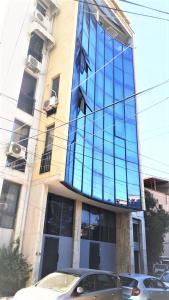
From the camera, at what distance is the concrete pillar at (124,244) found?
18625 millimetres

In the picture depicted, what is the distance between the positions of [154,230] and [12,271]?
13272 mm

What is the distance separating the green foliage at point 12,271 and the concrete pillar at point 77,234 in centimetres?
336

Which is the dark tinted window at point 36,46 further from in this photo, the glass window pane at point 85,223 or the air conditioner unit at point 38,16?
the glass window pane at point 85,223

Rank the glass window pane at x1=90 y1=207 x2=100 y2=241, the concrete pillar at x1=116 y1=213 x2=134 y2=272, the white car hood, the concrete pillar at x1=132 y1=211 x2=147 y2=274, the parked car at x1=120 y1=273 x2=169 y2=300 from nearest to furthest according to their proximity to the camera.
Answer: the white car hood
the parked car at x1=120 y1=273 x2=169 y2=300
the glass window pane at x1=90 y1=207 x2=100 y2=241
the concrete pillar at x1=116 y1=213 x2=134 y2=272
the concrete pillar at x1=132 y1=211 x2=147 y2=274

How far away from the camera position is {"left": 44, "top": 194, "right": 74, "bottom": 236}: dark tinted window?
613 inches

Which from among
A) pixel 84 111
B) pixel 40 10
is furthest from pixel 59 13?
pixel 84 111

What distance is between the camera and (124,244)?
63.0ft

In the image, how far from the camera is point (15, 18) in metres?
17.5

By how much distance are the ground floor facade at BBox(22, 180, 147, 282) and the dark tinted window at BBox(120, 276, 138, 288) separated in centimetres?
536

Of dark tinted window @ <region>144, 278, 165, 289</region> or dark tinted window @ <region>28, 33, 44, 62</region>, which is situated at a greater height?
dark tinted window @ <region>28, 33, 44, 62</region>

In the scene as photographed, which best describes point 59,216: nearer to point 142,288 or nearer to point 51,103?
point 51,103

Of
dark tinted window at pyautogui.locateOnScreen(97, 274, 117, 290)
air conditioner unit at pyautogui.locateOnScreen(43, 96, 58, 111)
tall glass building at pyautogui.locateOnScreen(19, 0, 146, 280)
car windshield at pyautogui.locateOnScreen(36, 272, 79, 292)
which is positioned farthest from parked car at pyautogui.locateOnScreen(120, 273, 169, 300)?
air conditioner unit at pyautogui.locateOnScreen(43, 96, 58, 111)

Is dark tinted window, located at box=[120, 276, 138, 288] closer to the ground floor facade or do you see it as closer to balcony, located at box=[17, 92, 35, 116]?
the ground floor facade

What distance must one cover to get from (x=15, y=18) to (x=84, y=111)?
23.9ft
